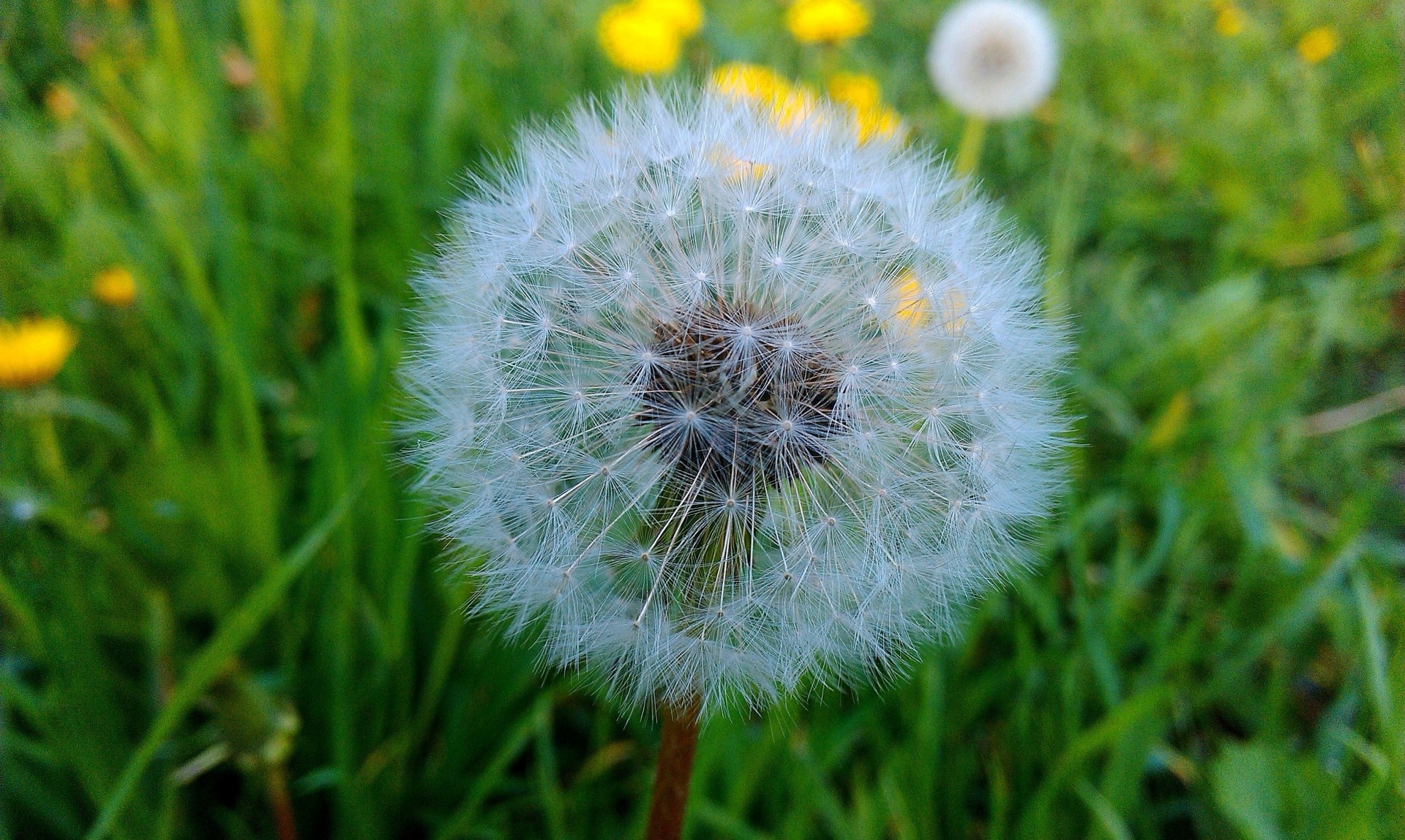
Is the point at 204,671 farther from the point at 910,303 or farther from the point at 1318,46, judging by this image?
the point at 1318,46

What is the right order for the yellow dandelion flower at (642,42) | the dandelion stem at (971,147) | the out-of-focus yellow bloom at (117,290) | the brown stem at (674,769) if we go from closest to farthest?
the brown stem at (674,769) → the out-of-focus yellow bloom at (117,290) → the yellow dandelion flower at (642,42) → the dandelion stem at (971,147)

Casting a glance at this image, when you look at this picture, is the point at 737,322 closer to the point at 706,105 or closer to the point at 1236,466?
the point at 706,105

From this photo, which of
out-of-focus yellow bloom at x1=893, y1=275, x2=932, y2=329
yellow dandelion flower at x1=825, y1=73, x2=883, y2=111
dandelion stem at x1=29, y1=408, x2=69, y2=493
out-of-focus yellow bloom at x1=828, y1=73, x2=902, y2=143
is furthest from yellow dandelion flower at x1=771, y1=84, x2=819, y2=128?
dandelion stem at x1=29, y1=408, x2=69, y2=493

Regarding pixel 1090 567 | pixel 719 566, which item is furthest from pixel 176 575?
pixel 1090 567

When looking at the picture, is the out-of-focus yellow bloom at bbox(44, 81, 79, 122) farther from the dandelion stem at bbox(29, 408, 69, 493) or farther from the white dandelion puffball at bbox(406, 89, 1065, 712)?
the white dandelion puffball at bbox(406, 89, 1065, 712)

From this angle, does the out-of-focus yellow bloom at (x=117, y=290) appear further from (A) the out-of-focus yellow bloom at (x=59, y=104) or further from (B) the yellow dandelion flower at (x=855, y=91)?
(B) the yellow dandelion flower at (x=855, y=91)

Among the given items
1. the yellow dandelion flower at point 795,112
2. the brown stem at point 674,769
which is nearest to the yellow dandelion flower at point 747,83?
the yellow dandelion flower at point 795,112

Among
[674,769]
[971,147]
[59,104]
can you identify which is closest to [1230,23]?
[971,147]
